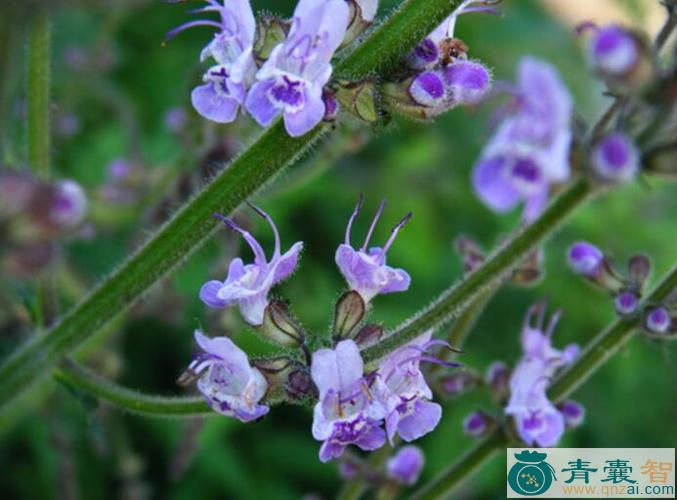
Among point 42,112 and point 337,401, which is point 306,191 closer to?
point 42,112

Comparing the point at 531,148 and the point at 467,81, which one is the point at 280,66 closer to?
the point at 467,81

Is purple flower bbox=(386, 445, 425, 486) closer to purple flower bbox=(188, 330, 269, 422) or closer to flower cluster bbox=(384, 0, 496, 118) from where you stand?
purple flower bbox=(188, 330, 269, 422)

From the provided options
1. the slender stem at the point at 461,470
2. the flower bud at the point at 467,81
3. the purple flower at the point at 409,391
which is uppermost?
the flower bud at the point at 467,81

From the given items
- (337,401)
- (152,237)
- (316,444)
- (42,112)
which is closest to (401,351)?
(337,401)

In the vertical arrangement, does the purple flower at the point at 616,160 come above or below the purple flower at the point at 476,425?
above

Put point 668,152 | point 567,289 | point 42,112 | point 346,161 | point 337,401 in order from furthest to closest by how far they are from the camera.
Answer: point 346,161 < point 567,289 < point 42,112 < point 337,401 < point 668,152

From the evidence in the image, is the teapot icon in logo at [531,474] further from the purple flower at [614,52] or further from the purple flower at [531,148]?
the purple flower at [614,52]

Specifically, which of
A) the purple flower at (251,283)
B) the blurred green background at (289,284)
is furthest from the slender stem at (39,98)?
the blurred green background at (289,284)
